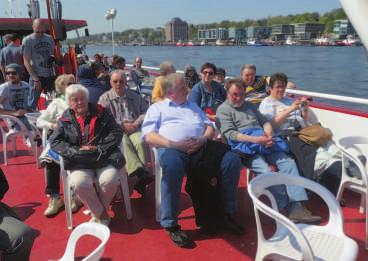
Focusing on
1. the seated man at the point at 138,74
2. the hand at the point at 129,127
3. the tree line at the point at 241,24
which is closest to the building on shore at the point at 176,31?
the tree line at the point at 241,24

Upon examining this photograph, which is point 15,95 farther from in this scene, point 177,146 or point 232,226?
point 232,226

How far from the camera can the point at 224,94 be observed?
3.71 metres

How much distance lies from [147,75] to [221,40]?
294ft

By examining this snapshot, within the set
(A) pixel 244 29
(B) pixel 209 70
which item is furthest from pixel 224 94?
(A) pixel 244 29

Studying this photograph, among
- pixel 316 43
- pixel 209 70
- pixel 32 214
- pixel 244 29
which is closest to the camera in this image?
pixel 32 214

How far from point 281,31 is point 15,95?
94.5m

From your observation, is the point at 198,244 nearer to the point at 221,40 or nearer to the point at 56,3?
the point at 56,3

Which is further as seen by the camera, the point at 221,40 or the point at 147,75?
the point at 221,40

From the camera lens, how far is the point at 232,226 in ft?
8.20

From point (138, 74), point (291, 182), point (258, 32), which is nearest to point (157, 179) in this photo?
point (291, 182)

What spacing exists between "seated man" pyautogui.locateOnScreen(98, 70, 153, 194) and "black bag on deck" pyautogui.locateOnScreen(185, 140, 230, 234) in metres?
0.59

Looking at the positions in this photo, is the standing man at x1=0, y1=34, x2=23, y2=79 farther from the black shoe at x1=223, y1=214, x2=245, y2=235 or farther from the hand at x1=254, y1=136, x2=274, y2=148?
the black shoe at x1=223, y1=214, x2=245, y2=235

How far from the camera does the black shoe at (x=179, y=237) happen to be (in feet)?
7.79

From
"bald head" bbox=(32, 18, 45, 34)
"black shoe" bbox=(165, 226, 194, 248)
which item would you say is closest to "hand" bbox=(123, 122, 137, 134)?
"black shoe" bbox=(165, 226, 194, 248)
